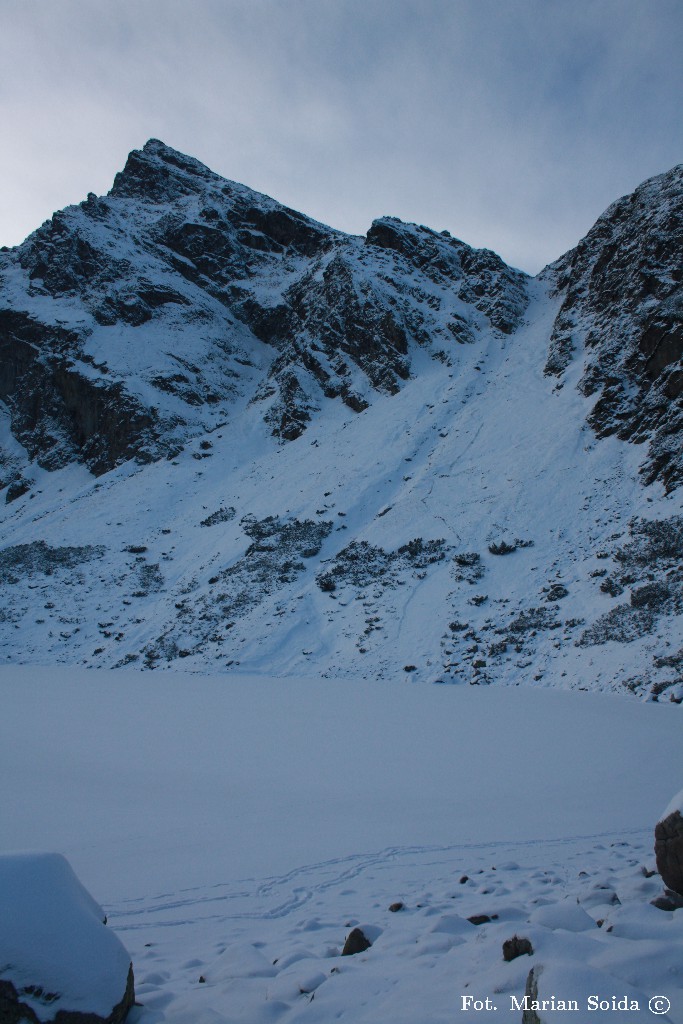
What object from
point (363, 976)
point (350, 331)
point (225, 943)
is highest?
point (350, 331)

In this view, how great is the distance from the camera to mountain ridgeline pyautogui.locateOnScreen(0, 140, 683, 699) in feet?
67.2

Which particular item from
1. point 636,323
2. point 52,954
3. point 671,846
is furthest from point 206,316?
point 671,846

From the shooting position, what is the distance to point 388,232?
210ft

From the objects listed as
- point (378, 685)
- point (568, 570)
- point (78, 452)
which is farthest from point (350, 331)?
point (378, 685)

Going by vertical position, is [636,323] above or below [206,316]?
below

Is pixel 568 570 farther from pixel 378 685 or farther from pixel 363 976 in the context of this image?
pixel 363 976

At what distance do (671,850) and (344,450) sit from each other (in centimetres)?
3578

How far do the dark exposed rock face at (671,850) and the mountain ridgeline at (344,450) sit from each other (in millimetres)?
11085

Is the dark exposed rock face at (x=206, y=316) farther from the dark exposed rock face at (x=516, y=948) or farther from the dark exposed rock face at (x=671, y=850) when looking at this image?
the dark exposed rock face at (x=516, y=948)

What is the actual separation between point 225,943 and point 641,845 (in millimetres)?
4334

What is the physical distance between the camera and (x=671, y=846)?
152 inches

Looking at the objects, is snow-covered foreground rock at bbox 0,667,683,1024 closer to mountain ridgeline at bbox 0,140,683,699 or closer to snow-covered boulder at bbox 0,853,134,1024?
snow-covered boulder at bbox 0,853,134,1024

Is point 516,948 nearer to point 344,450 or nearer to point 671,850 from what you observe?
point 671,850

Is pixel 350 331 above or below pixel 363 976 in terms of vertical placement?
above
